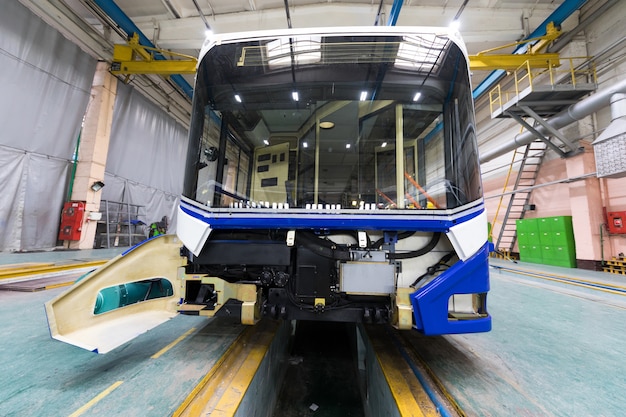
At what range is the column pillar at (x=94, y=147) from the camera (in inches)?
280

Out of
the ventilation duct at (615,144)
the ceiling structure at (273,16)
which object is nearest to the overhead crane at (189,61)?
the ceiling structure at (273,16)

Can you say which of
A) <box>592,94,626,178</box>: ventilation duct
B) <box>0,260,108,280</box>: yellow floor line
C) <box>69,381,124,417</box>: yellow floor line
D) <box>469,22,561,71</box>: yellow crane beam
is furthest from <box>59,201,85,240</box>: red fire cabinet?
Result: <box>592,94,626,178</box>: ventilation duct

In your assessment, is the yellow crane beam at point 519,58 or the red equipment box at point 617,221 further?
the red equipment box at point 617,221

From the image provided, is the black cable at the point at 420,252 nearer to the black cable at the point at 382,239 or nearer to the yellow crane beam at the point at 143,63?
the black cable at the point at 382,239

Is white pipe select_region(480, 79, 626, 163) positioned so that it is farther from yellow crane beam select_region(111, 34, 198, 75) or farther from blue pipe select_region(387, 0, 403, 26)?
yellow crane beam select_region(111, 34, 198, 75)

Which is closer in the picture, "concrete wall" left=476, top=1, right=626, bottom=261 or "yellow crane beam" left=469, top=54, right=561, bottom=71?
"yellow crane beam" left=469, top=54, right=561, bottom=71

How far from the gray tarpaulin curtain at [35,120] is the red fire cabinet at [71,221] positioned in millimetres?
209

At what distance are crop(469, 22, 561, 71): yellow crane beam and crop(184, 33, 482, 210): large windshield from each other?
6018mm

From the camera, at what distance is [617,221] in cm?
618

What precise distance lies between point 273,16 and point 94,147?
643 centimetres

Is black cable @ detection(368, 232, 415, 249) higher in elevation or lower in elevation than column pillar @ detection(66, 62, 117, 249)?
lower

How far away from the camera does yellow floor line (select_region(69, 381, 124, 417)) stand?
1.18 metres

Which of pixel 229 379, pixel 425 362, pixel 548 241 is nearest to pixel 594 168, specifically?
pixel 548 241

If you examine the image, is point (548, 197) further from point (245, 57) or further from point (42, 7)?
point (42, 7)
